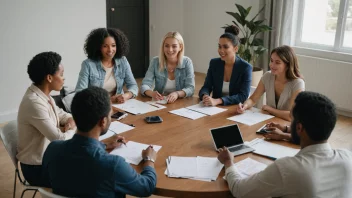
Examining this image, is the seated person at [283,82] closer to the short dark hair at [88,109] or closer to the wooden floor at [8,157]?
the wooden floor at [8,157]

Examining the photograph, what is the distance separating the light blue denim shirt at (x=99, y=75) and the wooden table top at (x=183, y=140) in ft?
1.95

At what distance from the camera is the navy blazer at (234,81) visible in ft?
9.68

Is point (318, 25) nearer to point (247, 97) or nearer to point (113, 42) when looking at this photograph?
point (247, 97)

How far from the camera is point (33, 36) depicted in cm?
434

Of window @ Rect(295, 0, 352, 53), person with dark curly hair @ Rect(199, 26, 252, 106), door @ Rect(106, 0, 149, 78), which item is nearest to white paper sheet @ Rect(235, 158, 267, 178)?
person with dark curly hair @ Rect(199, 26, 252, 106)

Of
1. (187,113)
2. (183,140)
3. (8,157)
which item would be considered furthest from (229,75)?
(8,157)

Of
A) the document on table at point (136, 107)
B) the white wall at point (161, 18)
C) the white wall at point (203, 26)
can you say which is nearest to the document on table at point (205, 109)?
the document on table at point (136, 107)

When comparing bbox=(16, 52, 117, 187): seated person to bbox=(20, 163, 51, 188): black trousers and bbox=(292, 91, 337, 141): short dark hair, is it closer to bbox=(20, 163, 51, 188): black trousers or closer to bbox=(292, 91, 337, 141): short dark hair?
bbox=(20, 163, 51, 188): black trousers

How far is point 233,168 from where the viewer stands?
164 cm

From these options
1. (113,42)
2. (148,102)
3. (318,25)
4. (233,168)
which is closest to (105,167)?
(233,168)

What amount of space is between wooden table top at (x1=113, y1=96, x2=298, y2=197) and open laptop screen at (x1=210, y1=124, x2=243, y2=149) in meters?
0.06

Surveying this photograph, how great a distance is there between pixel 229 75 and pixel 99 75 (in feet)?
3.63

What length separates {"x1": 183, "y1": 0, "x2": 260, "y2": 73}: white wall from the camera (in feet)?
20.7

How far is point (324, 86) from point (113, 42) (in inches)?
126
